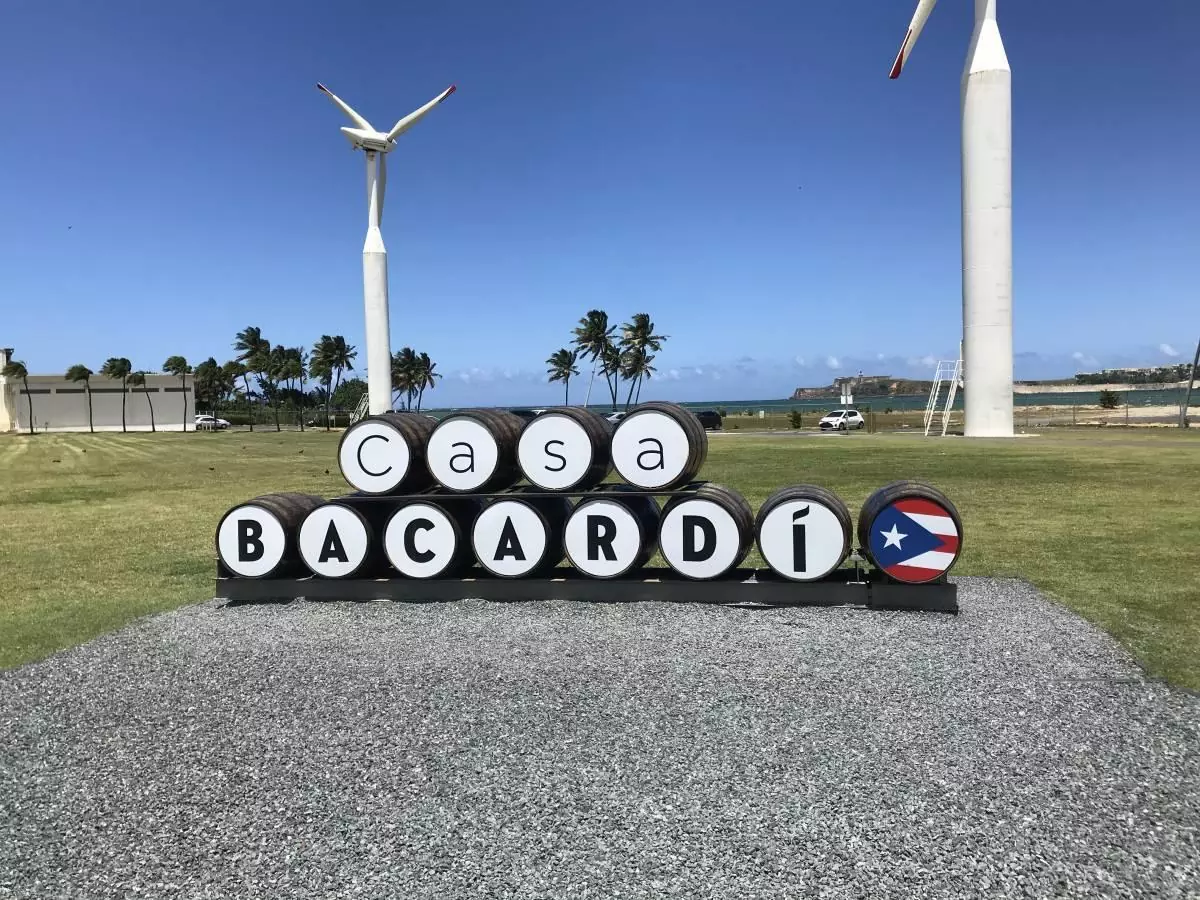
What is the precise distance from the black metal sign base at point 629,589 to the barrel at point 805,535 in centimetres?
18

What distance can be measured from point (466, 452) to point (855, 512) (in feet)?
28.1

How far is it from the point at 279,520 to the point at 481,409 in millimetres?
2376

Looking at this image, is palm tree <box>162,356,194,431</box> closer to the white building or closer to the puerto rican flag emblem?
the white building

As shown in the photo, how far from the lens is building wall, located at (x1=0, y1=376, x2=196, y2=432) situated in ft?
301

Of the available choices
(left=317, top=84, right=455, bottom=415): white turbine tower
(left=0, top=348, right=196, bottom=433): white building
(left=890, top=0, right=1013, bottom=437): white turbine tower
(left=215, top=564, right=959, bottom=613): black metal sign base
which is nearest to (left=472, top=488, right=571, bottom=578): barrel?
(left=215, top=564, right=959, bottom=613): black metal sign base

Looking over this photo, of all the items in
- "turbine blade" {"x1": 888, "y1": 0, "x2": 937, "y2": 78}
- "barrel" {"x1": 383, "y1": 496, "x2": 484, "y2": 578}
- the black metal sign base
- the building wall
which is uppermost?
"turbine blade" {"x1": 888, "y1": 0, "x2": 937, "y2": 78}

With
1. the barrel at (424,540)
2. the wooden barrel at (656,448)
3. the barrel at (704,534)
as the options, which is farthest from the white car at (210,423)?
the barrel at (704,534)

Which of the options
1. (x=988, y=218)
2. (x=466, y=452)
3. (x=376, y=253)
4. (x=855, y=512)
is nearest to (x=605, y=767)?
(x=466, y=452)

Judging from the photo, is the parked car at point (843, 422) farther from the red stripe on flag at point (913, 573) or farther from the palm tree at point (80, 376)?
the palm tree at point (80, 376)

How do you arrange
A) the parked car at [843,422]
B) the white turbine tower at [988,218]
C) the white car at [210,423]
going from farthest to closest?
the white car at [210,423] → the parked car at [843,422] → the white turbine tower at [988,218]

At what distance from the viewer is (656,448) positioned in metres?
8.02

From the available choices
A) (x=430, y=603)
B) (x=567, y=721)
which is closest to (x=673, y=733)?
(x=567, y=721)

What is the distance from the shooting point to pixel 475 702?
5289mm

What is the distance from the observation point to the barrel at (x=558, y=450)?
8180 mm
